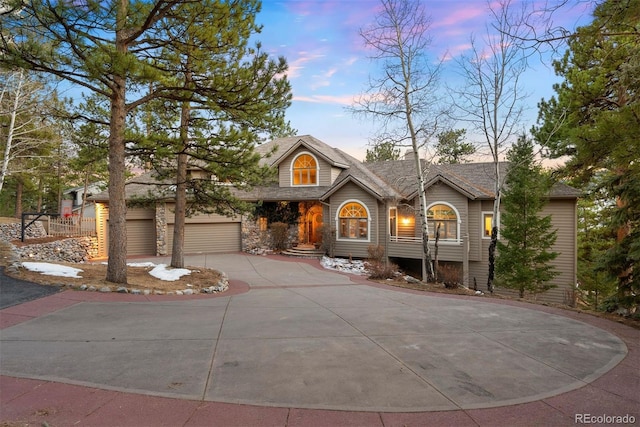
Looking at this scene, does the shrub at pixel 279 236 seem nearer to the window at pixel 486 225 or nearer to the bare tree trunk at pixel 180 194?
the bare tree trunk at pixel 180 194

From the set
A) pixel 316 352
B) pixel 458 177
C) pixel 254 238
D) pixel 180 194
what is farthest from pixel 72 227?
pixel 458 177

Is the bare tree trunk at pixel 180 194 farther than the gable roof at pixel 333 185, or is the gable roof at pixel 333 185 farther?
the gable roof at pixel 333 185

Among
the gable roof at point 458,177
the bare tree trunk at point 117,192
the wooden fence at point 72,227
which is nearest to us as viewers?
the bare tree trunk at point 117,192

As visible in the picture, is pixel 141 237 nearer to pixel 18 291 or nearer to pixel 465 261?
pixel 18 291

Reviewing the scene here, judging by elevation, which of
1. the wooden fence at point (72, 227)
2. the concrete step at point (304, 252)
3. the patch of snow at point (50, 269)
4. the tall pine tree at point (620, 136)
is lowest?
the concrete step at point (304, 252)

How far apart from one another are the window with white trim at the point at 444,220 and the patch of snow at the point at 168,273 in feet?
39.4

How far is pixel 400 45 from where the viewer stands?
40.1 feet

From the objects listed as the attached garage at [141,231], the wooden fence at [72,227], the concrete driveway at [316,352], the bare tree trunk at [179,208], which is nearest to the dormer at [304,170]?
the attached garage at [141,231]

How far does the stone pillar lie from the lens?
1962 centimetres

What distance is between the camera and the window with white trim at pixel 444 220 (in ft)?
55.7

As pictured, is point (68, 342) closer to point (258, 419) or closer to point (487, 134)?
point (258, 419)

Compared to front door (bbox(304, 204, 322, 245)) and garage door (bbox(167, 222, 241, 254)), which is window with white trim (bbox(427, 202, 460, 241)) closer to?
front door (bbox(304, 204, 322, 245))

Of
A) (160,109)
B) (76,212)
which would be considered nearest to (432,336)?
(160,109)

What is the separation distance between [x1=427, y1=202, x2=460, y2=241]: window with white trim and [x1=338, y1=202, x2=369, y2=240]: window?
3353 millimetres
